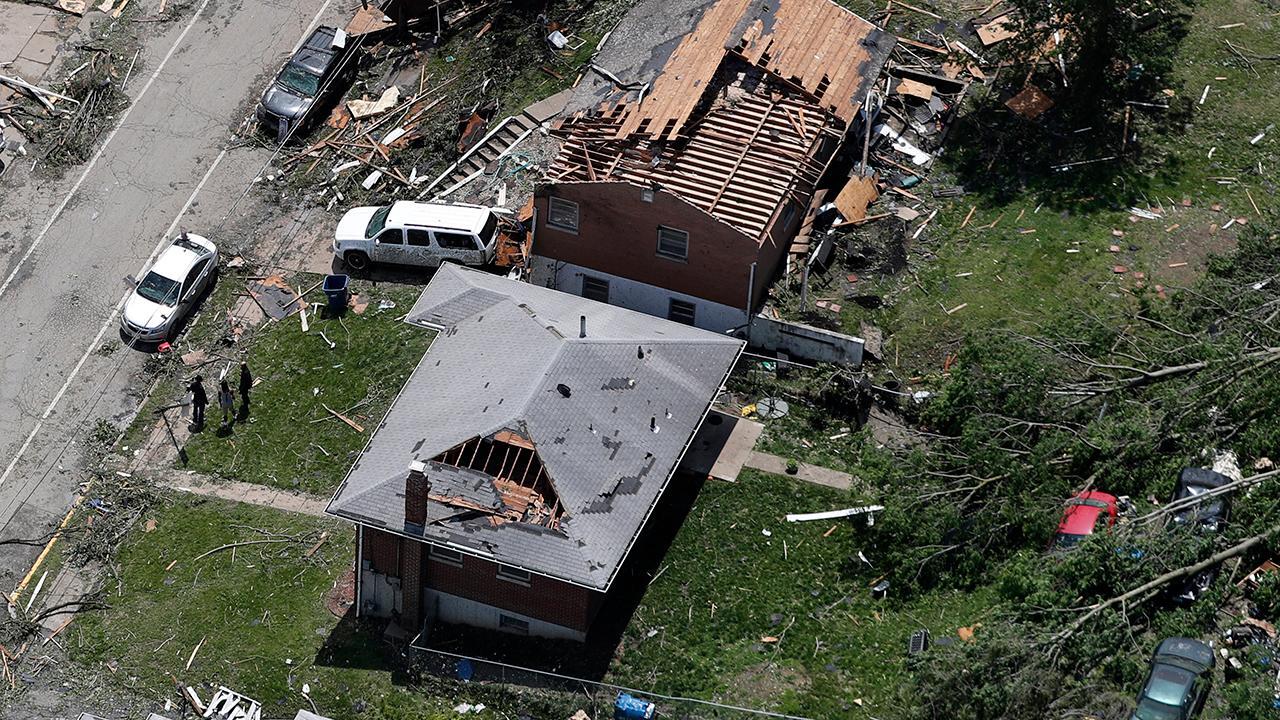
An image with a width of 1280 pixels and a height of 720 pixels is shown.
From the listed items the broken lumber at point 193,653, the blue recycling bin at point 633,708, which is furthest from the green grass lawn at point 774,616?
the broken lumber at point 193,653

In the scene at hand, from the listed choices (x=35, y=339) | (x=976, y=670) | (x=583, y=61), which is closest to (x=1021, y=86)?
(x=583, y=61)

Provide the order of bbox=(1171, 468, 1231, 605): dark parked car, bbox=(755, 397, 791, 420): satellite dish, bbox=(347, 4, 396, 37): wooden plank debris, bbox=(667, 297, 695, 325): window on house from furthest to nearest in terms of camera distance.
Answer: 1. bbox=(347, 4, 396, 37): wooden plank debris
2. bbox=(667, 297, 695, 325): window on house
3. bbox=(755, 397, 791, 420): satellite dish
4. bbox=(1171, 468, 1231, 605): dark parked car

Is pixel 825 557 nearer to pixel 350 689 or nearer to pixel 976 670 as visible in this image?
pixel 976 670

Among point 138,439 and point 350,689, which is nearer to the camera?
point 350,689

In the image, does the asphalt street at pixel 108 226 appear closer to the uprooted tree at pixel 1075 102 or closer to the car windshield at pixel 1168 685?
the uprooted tree at pixel 1075 102

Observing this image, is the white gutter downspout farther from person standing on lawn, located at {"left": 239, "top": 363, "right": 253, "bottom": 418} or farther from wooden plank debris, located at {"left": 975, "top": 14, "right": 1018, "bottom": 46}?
wooden plank debris, located at {"left": 975, "top": 14, "right": 1018, "bottom": 46}

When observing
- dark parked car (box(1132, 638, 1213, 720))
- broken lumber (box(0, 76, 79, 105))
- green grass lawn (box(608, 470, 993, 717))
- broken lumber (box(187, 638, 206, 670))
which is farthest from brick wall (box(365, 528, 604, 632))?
broken lumber (box(0, 76, 79, 105))
